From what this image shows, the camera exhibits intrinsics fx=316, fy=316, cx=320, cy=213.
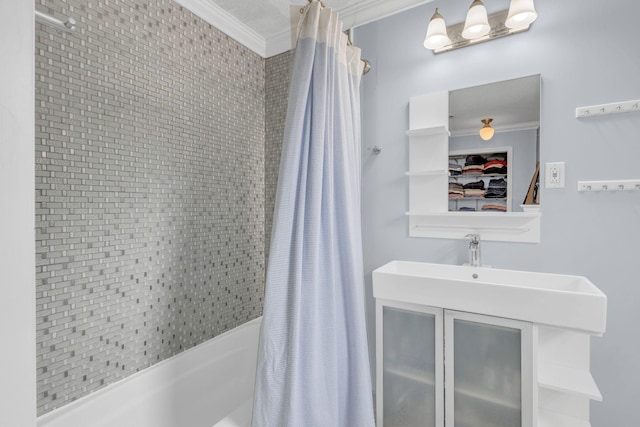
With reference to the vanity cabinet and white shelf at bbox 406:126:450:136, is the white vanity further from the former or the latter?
white shelf at bbox 406:126:450:136

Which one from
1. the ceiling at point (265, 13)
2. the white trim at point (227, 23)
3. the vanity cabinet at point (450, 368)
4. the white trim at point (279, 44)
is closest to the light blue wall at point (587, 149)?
the ceiling at point (265, 13)

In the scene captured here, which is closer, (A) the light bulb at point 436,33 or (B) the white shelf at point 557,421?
(B) the white shelf at point 557,421

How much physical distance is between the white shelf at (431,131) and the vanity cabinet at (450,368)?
968 mm

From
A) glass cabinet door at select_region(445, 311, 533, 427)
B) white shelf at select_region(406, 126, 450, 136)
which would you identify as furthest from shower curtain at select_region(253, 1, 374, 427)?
white shelf at select_region(406, 126, 450, 136)

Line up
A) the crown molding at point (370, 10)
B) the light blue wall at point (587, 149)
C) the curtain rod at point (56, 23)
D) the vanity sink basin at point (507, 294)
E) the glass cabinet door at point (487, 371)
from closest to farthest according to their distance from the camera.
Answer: the curtain rod at point (56, 23), the vanity sink basin at point (507, 294), the glass cabinet door at point (487, 371), the light blue wall at point (587, 149), the crown molding at point (370, 10)

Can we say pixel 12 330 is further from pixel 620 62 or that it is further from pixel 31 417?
pixel 620 62

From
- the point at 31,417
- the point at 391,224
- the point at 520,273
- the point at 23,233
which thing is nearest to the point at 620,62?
the point at 520,273

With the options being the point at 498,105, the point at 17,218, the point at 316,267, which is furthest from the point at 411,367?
the point at 17,218

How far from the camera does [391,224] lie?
6.43 ft

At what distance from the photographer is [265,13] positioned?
2080 mm

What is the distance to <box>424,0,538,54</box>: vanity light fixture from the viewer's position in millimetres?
1469

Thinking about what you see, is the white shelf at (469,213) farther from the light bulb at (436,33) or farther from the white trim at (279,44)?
the white trim at (279,44)

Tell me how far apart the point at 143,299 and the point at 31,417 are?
115 cm

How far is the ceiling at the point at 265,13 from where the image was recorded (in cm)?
192
